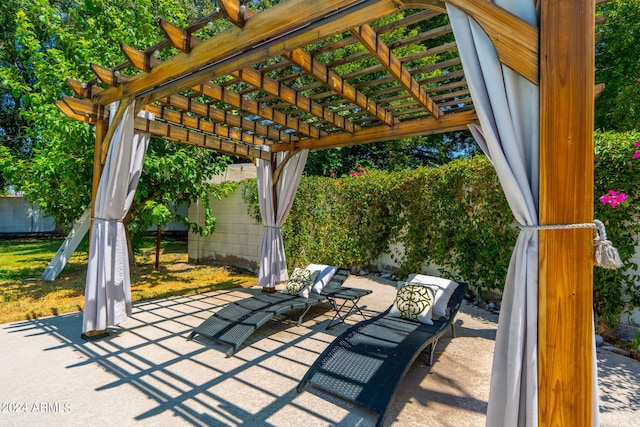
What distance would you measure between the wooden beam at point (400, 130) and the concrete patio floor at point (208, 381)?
104 inches

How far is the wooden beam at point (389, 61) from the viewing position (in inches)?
102

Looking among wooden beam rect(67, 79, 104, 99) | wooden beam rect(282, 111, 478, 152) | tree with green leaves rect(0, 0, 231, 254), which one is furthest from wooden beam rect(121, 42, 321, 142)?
tree with green leaves rect(0, 0, 231, 254)

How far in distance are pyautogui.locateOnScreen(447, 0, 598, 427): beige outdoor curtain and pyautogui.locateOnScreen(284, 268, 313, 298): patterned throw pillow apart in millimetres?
3372

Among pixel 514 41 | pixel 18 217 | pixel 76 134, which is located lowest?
pixel 18 217

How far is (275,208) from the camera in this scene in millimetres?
5992

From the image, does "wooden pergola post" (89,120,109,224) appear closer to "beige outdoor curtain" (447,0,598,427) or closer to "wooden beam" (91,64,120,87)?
"wooden beam" (91,64,120,87)

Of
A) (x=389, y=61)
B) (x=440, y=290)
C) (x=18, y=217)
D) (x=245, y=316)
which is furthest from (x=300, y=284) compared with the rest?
(x=18, y=217)

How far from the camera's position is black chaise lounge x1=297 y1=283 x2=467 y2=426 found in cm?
238

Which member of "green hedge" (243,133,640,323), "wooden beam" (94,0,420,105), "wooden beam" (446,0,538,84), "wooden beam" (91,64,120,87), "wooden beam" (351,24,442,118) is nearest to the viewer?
"wooden beam" (446,0,538,84)

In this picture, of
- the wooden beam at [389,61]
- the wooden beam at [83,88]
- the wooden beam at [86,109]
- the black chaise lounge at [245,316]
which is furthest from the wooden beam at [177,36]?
the black chaise lounge at [245,316]

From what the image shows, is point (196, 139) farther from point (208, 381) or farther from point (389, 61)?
point (208, 381)

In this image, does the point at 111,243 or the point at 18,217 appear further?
the point at 18,217

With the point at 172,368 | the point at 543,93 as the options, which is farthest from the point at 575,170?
the point at 172,368

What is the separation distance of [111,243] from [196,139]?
2000mm
